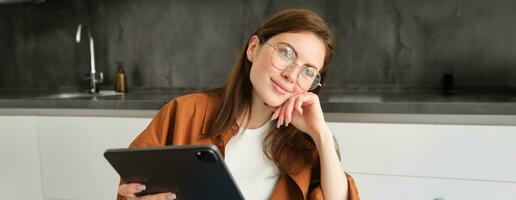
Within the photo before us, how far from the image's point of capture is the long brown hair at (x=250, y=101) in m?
0.87

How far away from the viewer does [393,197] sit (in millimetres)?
1339

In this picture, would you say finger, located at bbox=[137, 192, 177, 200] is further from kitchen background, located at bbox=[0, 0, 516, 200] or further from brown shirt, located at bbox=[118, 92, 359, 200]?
kitchen background, located at bbox=[0, 0, 516, 200]

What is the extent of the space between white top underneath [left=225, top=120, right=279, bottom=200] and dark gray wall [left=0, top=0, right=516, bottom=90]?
101 centimetres

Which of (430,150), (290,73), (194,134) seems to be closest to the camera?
(290,73)

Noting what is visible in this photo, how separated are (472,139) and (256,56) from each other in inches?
29.1

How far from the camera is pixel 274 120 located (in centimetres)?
99

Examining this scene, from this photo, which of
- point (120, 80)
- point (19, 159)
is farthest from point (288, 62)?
point (120, 80)

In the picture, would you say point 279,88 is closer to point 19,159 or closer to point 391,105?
point 391,105

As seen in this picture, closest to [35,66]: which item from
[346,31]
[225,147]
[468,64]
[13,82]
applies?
[13,82]

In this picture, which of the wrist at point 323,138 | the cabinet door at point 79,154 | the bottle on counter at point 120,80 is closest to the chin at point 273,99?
the wrist at point 323,138

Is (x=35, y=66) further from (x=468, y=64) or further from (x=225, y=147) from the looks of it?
(x=468, y=64)

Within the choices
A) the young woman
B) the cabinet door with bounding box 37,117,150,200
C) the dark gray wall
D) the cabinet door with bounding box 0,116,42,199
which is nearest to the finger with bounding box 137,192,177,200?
the young woman

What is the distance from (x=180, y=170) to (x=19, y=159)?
1.34 metres

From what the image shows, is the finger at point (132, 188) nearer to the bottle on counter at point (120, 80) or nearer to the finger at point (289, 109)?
the finger at point (289, 109)
